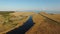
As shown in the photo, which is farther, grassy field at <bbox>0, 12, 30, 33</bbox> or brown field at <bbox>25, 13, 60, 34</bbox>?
grassy field at <bbox>0, 12, 30, 33</bbox>

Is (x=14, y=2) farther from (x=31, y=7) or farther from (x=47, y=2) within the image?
(x=47, y=2)

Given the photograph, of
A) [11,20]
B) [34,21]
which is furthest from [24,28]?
[11,20]

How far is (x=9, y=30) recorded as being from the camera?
4.16 meters

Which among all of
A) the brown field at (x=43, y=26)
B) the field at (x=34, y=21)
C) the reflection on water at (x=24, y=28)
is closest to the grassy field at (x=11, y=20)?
the field at (x=34, y=21)

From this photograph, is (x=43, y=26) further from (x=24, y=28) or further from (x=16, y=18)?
(x=16, y=18)

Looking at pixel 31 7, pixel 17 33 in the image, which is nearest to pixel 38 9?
pixel 31 7

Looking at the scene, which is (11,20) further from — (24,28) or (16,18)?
(24,28)

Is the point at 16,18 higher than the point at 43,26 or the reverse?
higher

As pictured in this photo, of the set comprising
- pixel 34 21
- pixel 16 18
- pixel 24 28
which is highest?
pixel 16 18

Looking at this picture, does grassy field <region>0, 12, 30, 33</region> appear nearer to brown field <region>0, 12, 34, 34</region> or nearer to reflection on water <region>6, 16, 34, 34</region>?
brown field <region>0, 12, 34, 34</region>

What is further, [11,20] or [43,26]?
[11,20]

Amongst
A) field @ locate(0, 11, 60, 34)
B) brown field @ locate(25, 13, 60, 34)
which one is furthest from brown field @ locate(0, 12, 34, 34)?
brown field @ locate(25, 13, 60, 34)

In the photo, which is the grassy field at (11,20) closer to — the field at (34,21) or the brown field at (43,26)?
Answer: the field at (34,21)

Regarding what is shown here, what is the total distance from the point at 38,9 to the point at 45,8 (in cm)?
25
